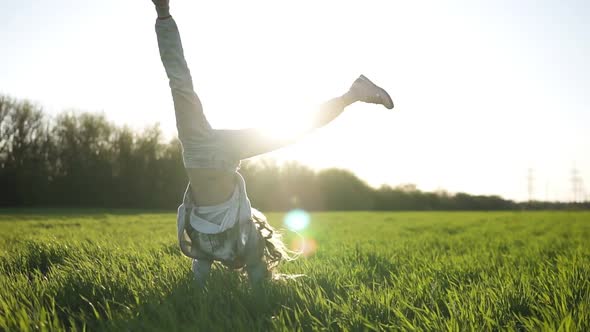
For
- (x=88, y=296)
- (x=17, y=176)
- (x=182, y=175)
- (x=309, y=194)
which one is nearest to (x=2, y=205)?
(x=17, y=176)

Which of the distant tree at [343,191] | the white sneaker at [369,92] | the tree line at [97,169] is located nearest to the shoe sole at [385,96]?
the white sneaker at [369,92]

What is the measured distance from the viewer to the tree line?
35.1 metres

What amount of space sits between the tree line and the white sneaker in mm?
39181

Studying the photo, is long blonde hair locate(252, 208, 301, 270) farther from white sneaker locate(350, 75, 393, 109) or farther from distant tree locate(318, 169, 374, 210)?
distant tree locate(318, 169, 374, 210)

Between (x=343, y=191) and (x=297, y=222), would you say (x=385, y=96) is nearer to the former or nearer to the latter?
(x=297, y=222)

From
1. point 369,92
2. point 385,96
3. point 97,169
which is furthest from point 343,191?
point 369,92

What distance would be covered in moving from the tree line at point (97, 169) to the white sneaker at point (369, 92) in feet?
129

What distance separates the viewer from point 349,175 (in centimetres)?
5728

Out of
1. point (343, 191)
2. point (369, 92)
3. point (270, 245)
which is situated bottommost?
point (270, 245)

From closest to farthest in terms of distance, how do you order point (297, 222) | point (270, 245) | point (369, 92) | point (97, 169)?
1. point (369, 92)
2. point (270, 245)
3. point (297, 222)
4. point (97, 169)

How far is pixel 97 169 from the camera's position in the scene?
126ft

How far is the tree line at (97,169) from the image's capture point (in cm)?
3506

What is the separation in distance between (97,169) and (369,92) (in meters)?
40.5

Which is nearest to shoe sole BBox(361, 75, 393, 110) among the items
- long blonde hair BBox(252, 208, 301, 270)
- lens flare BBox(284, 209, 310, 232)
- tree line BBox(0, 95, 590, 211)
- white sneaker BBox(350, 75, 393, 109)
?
white sneaker BBox(350, 75, 393, 109)
